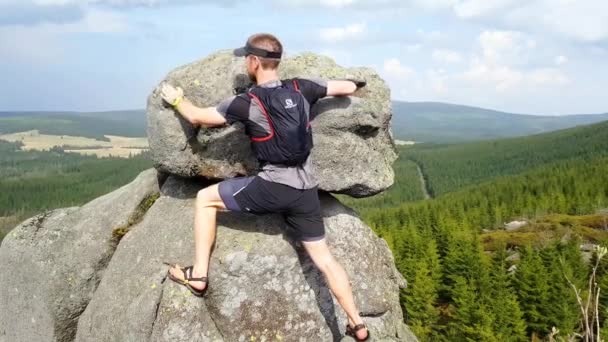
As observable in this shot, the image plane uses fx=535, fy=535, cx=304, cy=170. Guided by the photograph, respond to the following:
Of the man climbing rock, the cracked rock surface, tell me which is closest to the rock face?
the cracked rock surface

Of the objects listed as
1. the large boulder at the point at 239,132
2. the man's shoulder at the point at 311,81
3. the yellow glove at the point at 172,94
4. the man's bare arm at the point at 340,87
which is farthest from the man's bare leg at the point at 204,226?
the man's bare arm at the point at 340,87

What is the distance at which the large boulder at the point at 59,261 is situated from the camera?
45.8ft

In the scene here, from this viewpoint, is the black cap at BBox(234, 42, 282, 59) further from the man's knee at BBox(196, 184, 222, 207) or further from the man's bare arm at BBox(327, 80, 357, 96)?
the man's knee at BBox(196, 184, 222, 207)

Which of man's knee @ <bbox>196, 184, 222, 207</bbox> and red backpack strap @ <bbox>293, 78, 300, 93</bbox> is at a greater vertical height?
red backpack strap @ <bbox>293, 78, 300, 93</bbox>

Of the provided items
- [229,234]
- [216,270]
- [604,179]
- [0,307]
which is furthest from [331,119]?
[604,179]

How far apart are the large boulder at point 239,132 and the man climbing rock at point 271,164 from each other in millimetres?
1203

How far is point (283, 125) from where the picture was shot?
10359 mm

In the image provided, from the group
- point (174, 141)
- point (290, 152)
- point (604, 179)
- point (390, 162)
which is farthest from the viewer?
point (604, 179)

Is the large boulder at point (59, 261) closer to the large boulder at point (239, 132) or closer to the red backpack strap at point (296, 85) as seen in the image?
the large boulder at point (239, 132)

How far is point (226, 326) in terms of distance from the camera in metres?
11.7

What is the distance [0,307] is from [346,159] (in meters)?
10.7

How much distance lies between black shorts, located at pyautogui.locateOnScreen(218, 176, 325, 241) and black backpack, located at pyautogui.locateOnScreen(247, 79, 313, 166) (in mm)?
571

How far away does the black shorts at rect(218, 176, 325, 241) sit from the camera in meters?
10.8

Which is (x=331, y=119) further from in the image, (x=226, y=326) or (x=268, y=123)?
(x=226, y=326)
